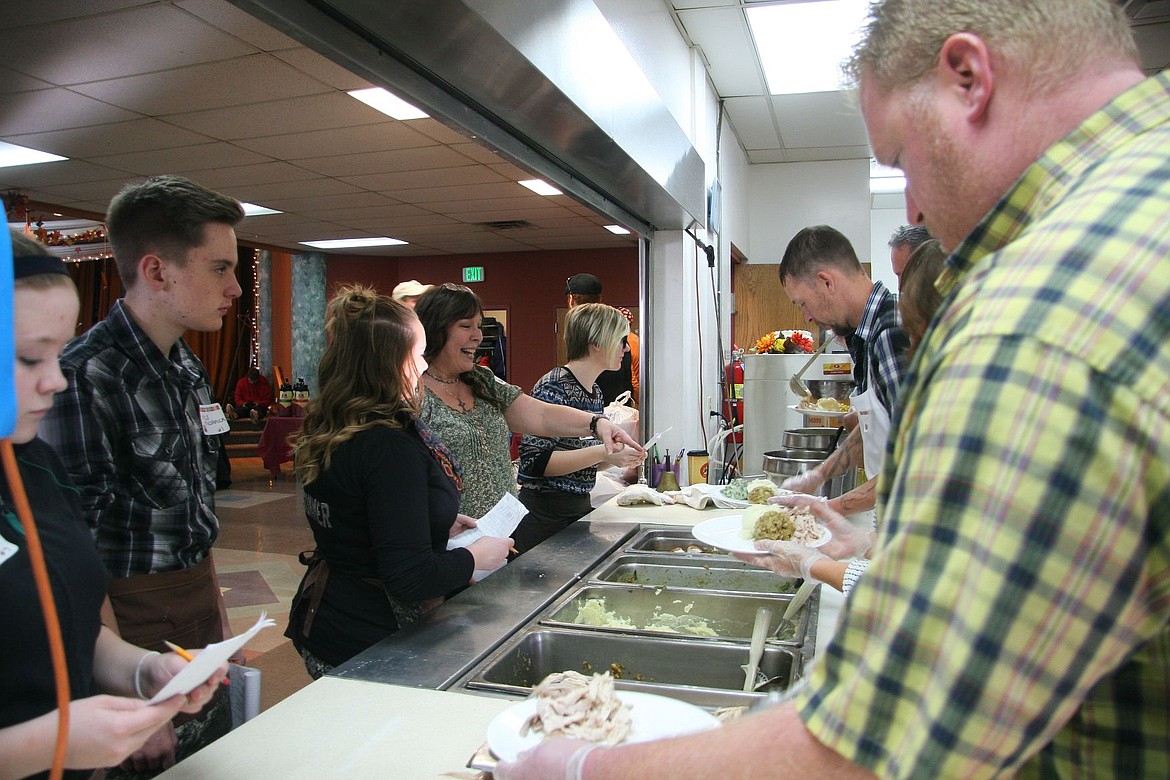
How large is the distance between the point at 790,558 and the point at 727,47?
175 inches

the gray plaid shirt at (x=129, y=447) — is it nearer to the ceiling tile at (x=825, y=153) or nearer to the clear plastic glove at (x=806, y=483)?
the clear plastic glove at (x=806, y=483)

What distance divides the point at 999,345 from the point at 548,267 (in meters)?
12.4

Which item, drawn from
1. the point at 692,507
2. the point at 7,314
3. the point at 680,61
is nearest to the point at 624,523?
the point at 692,507

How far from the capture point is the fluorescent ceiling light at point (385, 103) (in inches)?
195

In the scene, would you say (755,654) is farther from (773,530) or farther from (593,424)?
(593,424)

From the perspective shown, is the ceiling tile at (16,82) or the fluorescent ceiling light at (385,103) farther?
the fluorescent ceiling light at (385,103)

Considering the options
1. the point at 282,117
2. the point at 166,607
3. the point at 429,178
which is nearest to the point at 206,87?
the point at 282,117

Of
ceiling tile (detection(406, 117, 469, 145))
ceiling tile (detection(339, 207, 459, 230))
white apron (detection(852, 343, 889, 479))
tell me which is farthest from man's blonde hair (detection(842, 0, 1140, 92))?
ceiling tile (detection(339, 207, 459, 230))

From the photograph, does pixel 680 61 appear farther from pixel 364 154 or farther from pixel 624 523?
pixel 624 523

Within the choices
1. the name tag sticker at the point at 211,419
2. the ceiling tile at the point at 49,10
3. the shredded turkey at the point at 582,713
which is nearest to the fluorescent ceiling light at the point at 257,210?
the ceiling tile at the point at 49,10

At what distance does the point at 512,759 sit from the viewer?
1.02 meters

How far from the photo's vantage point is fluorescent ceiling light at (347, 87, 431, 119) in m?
4.96

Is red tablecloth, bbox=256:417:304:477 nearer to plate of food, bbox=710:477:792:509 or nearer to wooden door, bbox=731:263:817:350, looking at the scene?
wooden door, bbox=731:263:817:350

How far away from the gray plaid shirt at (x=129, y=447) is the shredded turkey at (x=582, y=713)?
1.15 metres
